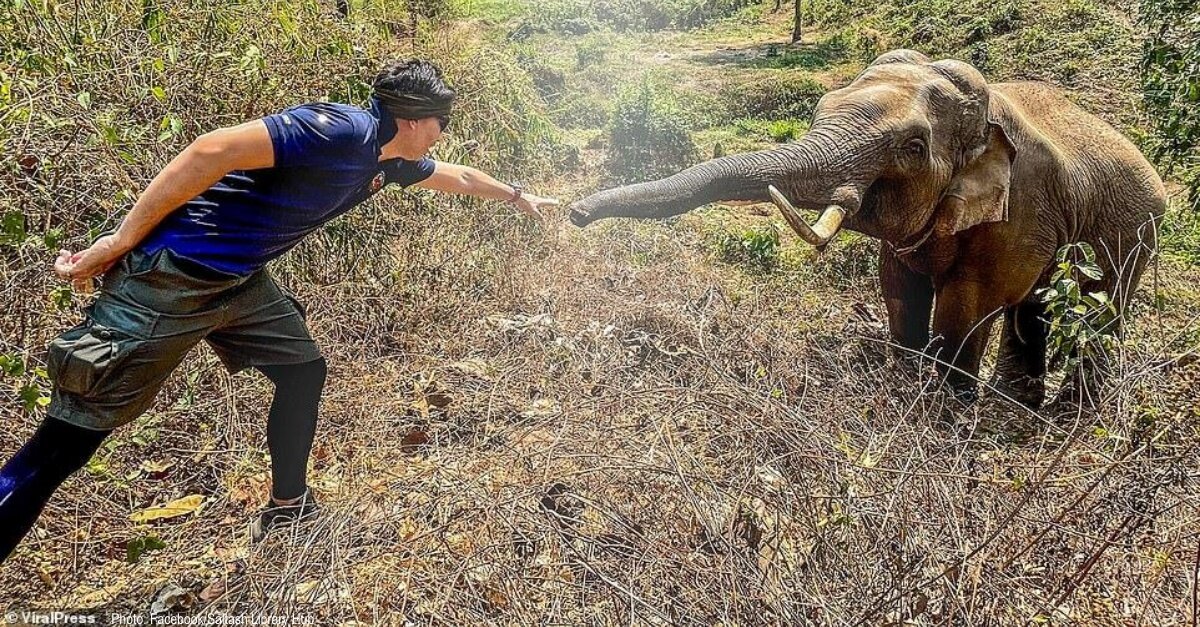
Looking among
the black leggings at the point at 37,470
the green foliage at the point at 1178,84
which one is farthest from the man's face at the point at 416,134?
the green foliage at the point at 1178,84

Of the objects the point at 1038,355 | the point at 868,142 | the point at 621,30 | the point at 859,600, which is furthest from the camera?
the point at 621,30

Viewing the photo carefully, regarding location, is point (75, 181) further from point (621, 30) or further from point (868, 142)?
point (621, 30)

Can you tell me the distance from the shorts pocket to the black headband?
3.28 feet

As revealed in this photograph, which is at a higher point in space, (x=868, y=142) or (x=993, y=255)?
(x=868, y=142)

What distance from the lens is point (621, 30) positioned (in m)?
19.2

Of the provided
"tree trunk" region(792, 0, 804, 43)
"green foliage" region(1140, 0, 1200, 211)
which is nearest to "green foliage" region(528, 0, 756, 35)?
"tree trunk" region(792, 0, 804, 43)

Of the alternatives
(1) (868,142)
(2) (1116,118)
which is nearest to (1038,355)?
(1) (868,142)

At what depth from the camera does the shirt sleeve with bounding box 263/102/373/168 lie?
2.28 metres

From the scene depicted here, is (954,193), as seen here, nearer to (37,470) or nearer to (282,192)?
(282,192)

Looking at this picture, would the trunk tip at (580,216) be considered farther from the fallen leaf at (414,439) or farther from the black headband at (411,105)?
the fallen leaf at (414,439)

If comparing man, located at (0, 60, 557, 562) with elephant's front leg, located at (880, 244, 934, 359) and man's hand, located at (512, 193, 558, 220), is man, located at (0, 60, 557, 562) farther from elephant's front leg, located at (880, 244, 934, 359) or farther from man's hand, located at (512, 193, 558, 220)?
elephant's front leg, located at (880, 244, 934, 359)

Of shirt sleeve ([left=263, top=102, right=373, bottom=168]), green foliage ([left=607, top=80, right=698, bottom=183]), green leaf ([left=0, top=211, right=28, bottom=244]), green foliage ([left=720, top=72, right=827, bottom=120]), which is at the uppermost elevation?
shirt sleeve ([left=263, top=102, right=373, bottom=168])

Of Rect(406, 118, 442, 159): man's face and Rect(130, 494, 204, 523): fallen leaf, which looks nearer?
Rect(406, 118, 442, 159): man's face

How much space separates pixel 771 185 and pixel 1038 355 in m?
2.64
